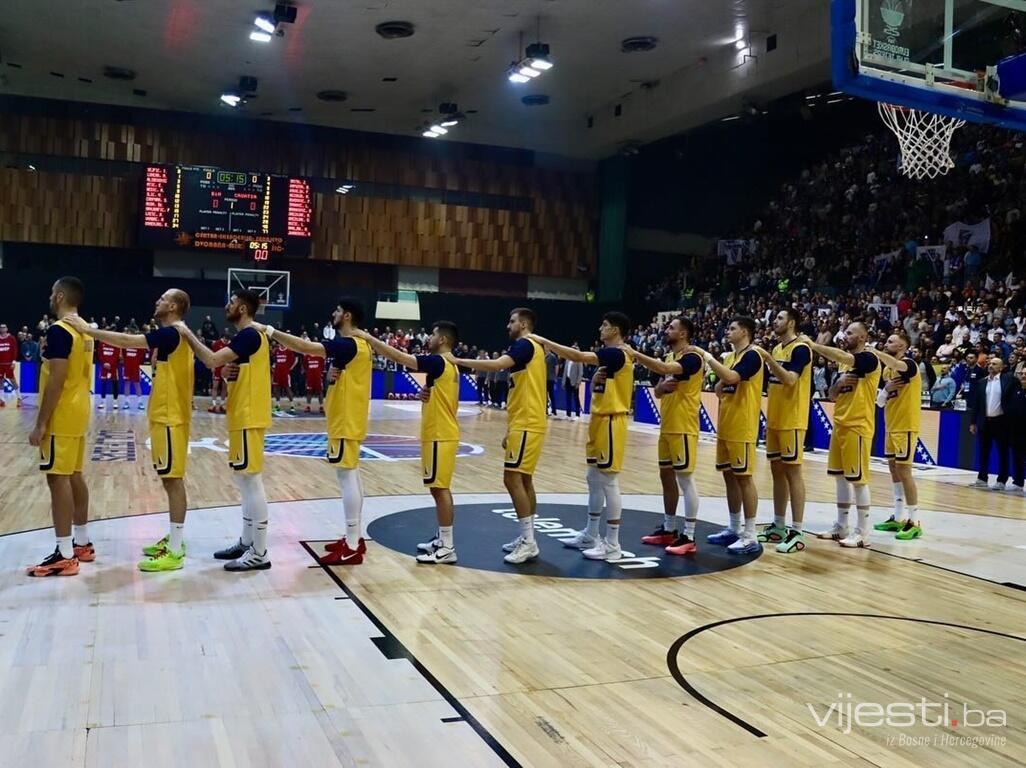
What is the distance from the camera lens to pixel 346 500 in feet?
18.7

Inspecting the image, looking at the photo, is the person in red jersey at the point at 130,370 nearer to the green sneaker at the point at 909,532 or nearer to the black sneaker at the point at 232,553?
the black sneaker at the point at 232,553

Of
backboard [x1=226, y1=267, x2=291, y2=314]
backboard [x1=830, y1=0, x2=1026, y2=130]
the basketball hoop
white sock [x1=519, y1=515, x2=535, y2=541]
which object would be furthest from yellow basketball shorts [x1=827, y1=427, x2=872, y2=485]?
backboard [x1=226, y1=267, x2=291, y2=314]

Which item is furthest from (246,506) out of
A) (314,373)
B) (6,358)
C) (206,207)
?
(206,207)

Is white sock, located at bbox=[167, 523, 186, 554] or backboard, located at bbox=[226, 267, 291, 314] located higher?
backboard, located at bbox=[226, 267, 291, 314]

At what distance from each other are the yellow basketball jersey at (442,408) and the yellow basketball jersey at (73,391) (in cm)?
212

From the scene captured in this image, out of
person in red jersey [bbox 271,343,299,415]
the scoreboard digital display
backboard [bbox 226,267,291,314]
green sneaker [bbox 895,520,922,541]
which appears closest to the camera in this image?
green sneaker [bbox 895,520,922,541]

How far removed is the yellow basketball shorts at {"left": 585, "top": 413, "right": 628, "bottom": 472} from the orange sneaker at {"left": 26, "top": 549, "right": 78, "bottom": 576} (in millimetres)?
3408

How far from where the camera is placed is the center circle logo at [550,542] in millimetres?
5895

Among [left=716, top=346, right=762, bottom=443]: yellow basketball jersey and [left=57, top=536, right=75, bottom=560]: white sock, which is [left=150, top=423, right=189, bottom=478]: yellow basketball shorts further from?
[left=716, top=346, right=762, bottom=443]: yellow basketball jersey

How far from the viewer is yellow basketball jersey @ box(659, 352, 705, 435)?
256 inches

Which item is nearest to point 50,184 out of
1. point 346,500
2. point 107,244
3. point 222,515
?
point 107,244

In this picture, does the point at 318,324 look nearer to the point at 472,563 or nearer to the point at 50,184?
the point at 50,184

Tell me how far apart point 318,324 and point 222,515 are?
17.4m

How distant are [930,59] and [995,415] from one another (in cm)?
614
